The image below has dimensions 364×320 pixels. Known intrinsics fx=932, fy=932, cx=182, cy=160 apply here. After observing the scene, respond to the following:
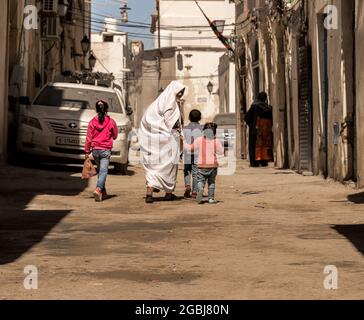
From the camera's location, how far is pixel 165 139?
13.3 m

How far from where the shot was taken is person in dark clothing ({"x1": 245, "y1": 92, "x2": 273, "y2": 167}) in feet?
75.4

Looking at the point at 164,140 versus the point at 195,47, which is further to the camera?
the point at 195,47

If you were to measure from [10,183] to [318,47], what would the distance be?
668 centimetres

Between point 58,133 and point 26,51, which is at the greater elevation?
point 26,51

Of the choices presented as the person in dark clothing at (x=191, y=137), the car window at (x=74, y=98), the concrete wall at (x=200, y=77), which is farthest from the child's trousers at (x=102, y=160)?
the concrete wall at (x=200, y=77)

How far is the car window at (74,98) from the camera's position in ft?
63.4

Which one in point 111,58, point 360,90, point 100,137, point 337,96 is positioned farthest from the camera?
point 111,58

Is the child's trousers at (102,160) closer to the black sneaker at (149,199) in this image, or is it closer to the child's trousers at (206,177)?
the black sneaker at (149,199)

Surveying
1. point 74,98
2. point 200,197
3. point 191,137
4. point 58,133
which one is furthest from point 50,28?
point 200,197

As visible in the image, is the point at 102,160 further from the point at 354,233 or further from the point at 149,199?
the point at 354,233

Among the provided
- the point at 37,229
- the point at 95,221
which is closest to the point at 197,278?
the point at 37,229

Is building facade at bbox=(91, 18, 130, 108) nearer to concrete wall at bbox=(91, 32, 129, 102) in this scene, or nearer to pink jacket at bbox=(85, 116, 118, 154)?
concrete wall at bbox=(91, 32, 129, 102)

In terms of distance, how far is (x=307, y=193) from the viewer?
14008 mm

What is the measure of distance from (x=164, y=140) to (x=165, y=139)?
0.07 ft
